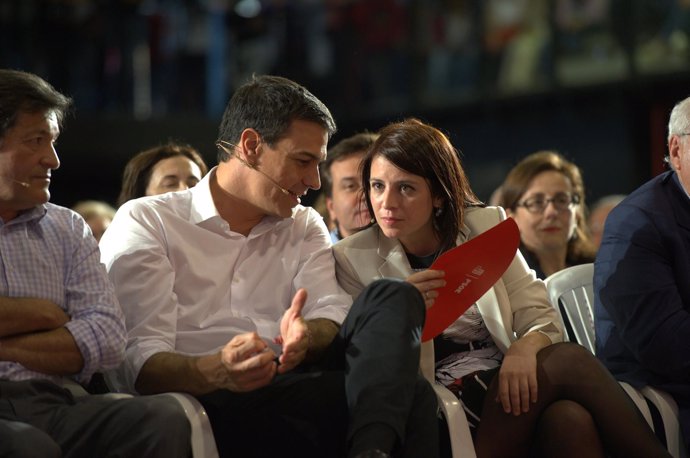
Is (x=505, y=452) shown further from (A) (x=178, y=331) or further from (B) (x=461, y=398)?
(A) (x=178, y=331)

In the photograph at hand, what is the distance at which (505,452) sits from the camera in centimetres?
283

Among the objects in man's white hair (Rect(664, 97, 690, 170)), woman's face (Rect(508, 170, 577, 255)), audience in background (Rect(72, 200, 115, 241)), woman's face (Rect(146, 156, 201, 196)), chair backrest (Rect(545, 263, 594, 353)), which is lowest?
audience in background (Rect(72, 200, 115, 241))

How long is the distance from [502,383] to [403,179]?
70 cm

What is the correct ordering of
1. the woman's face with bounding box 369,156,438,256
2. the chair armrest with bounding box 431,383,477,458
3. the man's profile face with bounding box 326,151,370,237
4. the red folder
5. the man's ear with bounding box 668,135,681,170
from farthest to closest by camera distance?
the man's profile face with bounding box 326,151,370,237, the man's ear with bounding box 668,135,681,170, the woman's face with bounding box 369,156,438,256, the red folder, the chair armrest with bounding box 431,383,477,458

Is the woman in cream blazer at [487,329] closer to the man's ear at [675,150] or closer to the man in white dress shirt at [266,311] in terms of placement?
the man in white dress shirt at [266,311]

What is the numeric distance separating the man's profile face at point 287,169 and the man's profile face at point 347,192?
0.95 meters

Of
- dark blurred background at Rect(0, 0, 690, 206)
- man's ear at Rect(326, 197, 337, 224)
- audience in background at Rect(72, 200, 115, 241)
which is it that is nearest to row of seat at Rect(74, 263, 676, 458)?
man's ear at Rect(326, 197, 337, 224)

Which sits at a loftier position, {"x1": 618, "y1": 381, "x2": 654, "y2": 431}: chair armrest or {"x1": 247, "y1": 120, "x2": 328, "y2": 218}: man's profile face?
{"x1": 247, "y1": 120, "x2": 328, "y2": 218}: man's profile face

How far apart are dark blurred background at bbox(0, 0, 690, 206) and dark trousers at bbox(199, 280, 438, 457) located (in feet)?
19.9

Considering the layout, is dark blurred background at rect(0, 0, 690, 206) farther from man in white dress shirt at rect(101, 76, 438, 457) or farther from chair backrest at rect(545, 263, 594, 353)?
man in white dress shirt at rect(101, 76, 438, 457)

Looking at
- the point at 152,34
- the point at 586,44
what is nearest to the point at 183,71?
the point at 152,34

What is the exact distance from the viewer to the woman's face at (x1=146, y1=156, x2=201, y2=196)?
12.8 feet

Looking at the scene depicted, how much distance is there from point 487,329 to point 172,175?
147cm

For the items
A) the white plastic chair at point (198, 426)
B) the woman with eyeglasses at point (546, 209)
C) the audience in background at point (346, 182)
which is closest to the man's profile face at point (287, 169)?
the white plastic chair at point (198, 426)
